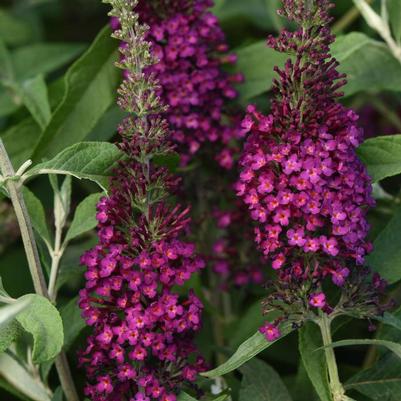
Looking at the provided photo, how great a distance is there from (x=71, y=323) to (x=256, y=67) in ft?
2.67

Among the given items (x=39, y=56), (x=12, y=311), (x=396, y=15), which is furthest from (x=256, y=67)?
(x=12, y=311)

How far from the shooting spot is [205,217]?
213cm

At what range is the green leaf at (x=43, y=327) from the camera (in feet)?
4.81

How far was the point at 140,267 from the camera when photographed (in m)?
1.54

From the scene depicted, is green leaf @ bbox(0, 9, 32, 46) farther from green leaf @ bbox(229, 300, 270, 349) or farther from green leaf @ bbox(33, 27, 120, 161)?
green leaf @ bbox(229, 300, 270, 349)

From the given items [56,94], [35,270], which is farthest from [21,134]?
[35,270]

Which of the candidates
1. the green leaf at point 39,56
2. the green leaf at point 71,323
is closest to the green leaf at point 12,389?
the green leaf at point 71,323

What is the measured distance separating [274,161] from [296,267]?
199 mm

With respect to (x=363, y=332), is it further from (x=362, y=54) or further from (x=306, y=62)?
(x=306, y=62)

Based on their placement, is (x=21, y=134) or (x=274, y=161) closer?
(x=274, y=161)

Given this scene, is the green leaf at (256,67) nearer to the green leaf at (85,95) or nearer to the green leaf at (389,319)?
the green leaf at (85,95)

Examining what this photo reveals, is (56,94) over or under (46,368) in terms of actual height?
over

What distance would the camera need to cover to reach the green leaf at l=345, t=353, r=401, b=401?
164 centimetres

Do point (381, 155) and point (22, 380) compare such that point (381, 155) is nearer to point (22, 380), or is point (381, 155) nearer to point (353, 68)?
point (353, 68)
